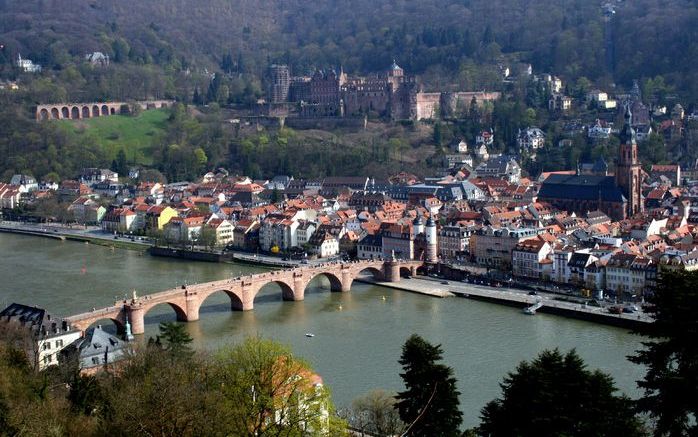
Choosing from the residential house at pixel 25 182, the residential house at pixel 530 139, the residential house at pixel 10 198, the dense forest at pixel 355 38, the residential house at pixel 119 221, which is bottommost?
the residential house at pixel 119 221

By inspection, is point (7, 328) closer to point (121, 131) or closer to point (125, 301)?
point (125, 301)

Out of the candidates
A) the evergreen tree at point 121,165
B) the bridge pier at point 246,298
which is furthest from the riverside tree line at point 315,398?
the evergreen tree at point 121,165

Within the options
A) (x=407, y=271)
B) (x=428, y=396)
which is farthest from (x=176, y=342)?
(x=407, y=271)

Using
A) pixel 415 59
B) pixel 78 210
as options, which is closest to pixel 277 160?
pixel 78 210

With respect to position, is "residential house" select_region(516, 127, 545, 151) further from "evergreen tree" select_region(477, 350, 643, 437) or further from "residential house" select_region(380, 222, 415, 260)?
"evergreen tree" select_region(477, 350, 643, 437)

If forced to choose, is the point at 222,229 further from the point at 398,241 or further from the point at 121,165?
the point at 121,165

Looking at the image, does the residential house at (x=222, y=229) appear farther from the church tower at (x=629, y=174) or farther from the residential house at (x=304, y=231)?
the church tower at (x=629, y=174)
